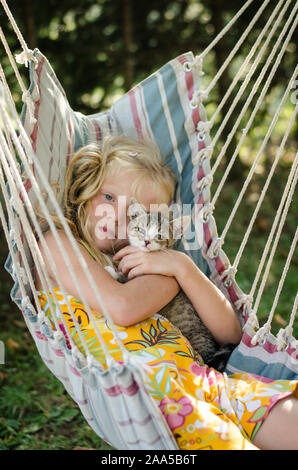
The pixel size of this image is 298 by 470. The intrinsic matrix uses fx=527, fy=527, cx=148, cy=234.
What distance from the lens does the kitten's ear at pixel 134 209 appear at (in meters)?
1.30

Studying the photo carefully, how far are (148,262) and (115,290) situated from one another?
0.12m

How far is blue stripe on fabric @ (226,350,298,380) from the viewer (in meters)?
1.19

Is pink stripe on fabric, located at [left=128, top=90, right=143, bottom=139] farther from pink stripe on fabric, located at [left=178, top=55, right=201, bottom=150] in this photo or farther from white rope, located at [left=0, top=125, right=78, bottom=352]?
white rope, located at [left=0, top=125, right=78, bottom=352]

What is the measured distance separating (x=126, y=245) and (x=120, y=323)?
1.06 ft

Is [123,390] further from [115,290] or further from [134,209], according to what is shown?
[134,209]

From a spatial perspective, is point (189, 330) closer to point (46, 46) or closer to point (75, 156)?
point (75, 156)

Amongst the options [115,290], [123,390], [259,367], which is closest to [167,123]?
[115,290]

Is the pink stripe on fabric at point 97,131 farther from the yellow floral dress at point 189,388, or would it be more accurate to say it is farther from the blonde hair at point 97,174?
the yellow floral dress at point 189,388

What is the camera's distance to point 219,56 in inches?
124

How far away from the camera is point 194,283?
1.22 m

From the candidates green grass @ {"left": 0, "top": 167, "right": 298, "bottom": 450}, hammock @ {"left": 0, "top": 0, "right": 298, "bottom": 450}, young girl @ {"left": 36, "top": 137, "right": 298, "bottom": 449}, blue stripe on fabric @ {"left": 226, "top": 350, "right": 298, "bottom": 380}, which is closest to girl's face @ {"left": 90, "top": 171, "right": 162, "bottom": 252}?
young girl @ {"left": 36, "top": 137, "right": 298, "bottom": 449}

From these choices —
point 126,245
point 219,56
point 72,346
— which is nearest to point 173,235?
point 126,245

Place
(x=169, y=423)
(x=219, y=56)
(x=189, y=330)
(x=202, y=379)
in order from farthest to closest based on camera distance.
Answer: (x=219, y=56), (x=189, y=330), (x=202, y=379), (x=169, y=423)

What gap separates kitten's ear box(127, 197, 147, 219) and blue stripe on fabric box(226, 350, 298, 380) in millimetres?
410
